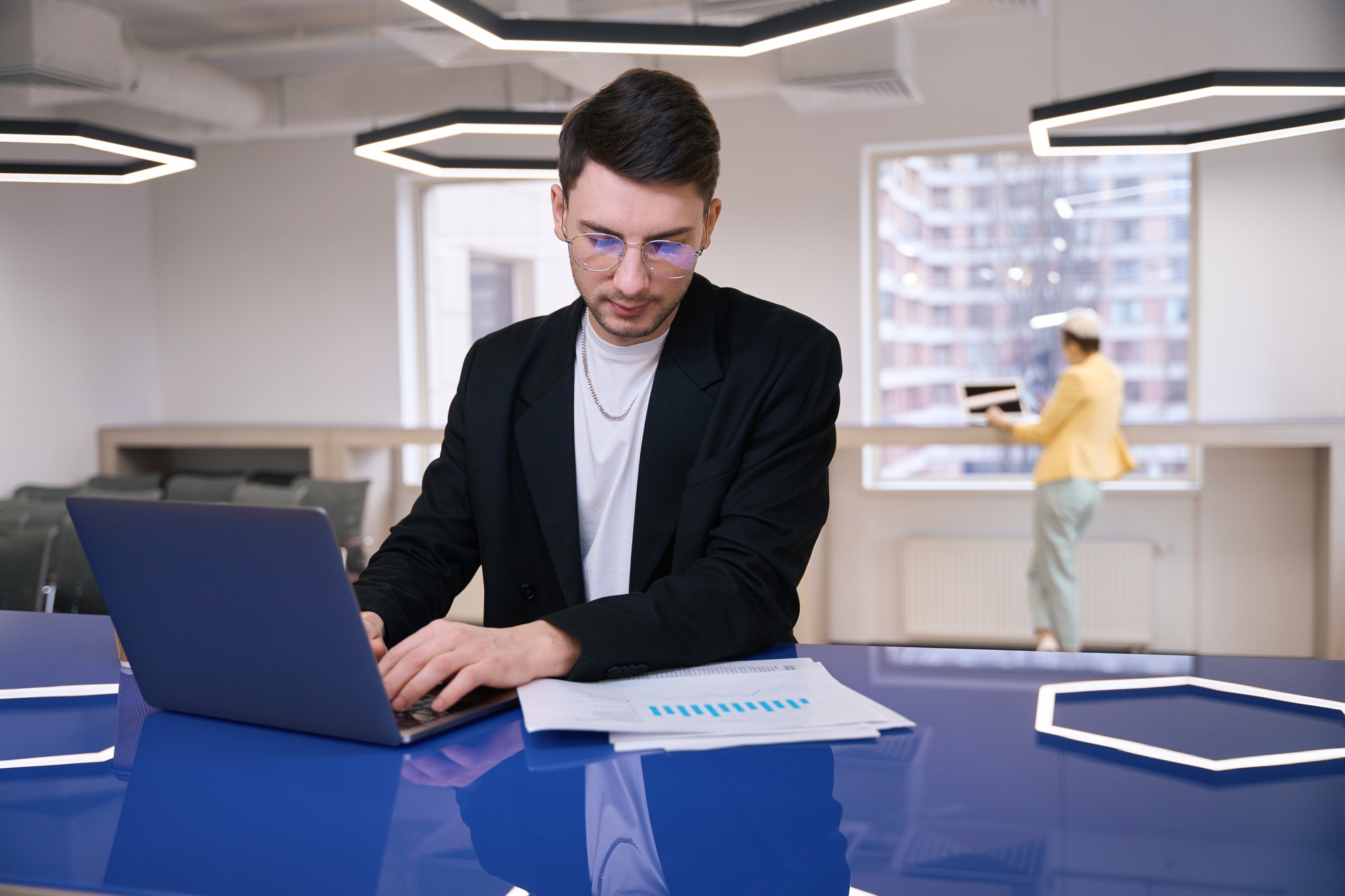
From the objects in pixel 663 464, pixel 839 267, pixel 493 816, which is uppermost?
pixel 839 267

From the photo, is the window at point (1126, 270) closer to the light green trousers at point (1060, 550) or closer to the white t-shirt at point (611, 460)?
the light green trousers at point (1060, 550)

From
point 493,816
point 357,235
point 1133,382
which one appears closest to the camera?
point 493,816

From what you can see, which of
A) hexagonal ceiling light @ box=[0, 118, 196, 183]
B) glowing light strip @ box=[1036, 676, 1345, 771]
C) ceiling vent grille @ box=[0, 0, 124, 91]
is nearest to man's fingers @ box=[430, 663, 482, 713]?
glowing light strip @ box=[1036, 676, 1345, 771]

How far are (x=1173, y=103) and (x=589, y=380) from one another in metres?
3.16

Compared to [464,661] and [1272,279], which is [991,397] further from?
[464,661]

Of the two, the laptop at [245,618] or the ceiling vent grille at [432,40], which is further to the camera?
the ceiling vent grille at [432,40]

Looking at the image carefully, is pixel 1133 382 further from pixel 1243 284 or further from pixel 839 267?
pixel 839 267

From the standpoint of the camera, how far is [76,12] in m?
5.05

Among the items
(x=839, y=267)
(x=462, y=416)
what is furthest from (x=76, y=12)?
(x=462, y=416)

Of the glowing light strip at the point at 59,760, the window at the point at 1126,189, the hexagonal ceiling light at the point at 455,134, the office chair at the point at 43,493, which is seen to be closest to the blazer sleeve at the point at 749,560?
the glowing light strip at the point at 59,760

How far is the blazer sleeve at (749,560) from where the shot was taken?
1164mm

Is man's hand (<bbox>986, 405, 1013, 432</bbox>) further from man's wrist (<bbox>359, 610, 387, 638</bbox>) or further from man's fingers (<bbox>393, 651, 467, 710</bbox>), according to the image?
man's fingers (<bbox>393, 651, 467, 710</bbox>)

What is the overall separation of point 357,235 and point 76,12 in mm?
2319

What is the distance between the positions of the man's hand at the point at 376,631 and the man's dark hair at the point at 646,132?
601mm
